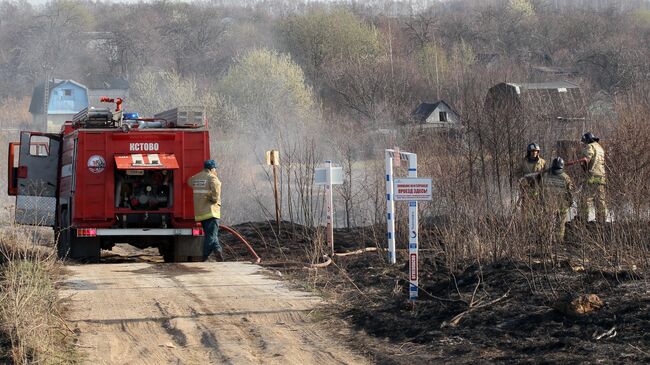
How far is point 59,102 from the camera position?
293 ft

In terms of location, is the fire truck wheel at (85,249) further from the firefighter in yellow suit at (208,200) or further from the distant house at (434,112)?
the distant house at (434,112)

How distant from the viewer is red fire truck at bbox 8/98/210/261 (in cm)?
1762

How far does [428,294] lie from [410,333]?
48.6 inches

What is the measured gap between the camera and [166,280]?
14.6m

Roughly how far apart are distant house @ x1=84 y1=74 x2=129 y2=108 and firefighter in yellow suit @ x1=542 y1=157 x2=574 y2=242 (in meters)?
63.6

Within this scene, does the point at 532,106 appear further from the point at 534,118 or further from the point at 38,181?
the point at 38,181

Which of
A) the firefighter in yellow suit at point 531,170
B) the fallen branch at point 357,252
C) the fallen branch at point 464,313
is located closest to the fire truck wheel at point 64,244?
the fallen branch at point 357,252

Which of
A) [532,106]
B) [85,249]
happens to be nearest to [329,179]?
[85,249]

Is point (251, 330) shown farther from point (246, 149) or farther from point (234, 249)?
point (246, 149)

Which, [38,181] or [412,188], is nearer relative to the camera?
[412,188]

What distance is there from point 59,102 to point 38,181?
236ft

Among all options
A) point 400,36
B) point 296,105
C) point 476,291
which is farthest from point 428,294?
point 400,36

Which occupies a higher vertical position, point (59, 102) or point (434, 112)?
point (59, 102)

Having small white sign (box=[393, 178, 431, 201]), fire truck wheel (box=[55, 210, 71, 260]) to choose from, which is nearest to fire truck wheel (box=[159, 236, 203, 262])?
fire truck wheel (box=[55, 210, 71, 260])
